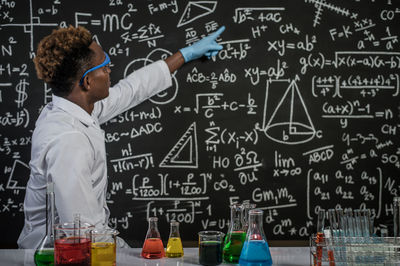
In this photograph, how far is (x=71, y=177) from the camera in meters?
2.06

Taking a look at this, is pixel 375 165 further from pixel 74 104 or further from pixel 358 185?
pixel 74 104

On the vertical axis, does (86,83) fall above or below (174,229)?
above

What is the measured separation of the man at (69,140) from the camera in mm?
2070

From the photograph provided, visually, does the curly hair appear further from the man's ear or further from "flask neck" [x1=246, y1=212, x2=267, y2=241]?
"flask neck" [x1=246, y1=212, x2=267, y2=241]

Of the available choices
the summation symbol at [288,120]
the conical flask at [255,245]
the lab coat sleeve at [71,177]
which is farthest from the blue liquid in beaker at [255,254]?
the summation symbol at [288,120]

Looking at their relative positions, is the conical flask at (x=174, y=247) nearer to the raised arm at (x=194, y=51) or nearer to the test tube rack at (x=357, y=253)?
the test tube rack at (x=357, y=253)

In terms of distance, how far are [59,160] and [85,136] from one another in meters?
0.23

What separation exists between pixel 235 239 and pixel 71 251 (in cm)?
64

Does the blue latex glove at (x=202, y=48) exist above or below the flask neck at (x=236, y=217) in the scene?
above

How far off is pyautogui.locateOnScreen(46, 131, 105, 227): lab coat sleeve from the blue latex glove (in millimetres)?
1098

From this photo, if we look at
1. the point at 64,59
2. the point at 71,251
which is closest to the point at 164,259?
the point at 71,251

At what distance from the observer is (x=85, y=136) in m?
2.25

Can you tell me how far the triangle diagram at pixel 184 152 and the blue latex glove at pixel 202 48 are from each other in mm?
486

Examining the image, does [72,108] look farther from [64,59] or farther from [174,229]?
[174,229]
